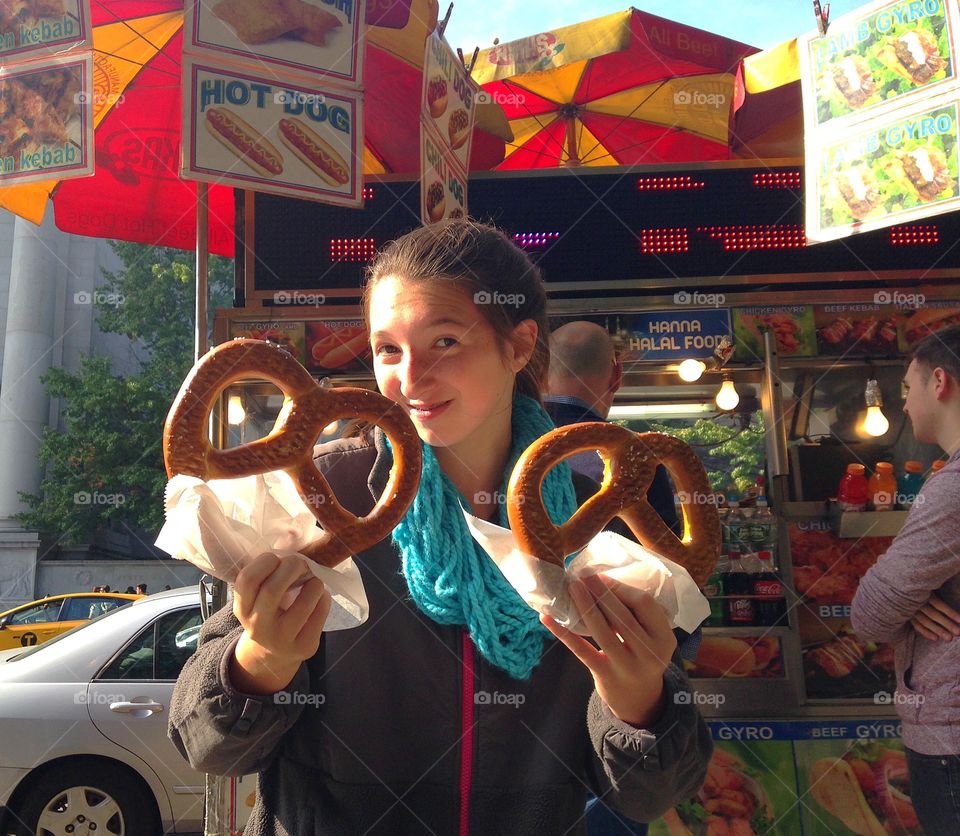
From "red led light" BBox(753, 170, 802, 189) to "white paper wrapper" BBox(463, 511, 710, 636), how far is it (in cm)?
318

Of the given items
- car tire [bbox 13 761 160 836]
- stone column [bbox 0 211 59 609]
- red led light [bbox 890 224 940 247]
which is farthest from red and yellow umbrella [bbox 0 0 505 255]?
stone column [bbox 0 211 59 609]

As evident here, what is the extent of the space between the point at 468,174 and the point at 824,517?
2.35 metres

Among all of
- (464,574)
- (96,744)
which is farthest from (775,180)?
(96,744)

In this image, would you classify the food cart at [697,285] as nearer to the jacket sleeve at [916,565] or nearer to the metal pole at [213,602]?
the metal pole at [213,602]

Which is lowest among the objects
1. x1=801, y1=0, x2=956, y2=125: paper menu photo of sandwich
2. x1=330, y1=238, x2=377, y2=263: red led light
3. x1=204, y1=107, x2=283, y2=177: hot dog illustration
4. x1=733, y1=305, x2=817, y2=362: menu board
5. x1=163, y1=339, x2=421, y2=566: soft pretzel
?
x1=163, y1=339, x2=421, y2=566: soft pretzel

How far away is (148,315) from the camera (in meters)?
21.4

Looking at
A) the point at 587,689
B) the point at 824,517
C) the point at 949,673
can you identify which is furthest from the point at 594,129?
the point at 587,689

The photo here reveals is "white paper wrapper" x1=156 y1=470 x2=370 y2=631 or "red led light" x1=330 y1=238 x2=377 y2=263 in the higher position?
"red led light" x1=330 y1=238 x2=377 y2=263

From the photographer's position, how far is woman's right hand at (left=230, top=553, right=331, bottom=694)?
4.09 feet

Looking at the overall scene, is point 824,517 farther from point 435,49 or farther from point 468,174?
point 435,49

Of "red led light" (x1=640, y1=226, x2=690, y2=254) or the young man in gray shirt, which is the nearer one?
the young man in gray shirt

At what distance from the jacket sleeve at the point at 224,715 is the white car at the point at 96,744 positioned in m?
3.80

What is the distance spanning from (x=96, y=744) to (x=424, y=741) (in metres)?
4.24

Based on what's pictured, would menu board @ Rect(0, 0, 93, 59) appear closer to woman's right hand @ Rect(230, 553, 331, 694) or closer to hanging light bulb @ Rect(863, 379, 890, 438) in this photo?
woman's right hand @ Rect(230, 553, 331, 694)
